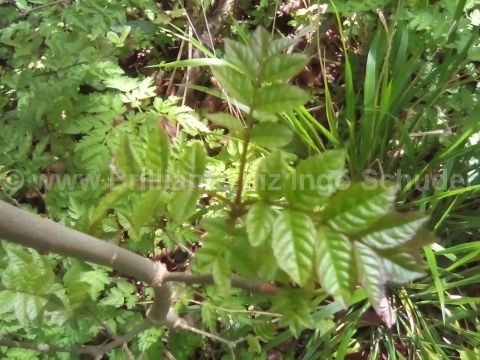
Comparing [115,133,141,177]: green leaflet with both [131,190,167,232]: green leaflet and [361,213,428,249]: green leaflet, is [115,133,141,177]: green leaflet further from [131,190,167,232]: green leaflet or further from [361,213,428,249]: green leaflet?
[361,213,428,249]: green leaflet

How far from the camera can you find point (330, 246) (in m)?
0.57

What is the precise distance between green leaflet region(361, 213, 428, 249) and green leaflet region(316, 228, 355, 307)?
27 mm

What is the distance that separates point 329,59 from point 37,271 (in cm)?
154

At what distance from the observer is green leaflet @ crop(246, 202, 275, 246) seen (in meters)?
0.59

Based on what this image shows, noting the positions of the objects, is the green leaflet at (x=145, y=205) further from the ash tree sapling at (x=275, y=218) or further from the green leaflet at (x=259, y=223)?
the green leaflet at (x=259, y=223)

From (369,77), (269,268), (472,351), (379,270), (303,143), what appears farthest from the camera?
(303,143)

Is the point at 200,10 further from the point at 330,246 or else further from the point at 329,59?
the point at 330,246

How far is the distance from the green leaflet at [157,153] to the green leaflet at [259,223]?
0.42 feet

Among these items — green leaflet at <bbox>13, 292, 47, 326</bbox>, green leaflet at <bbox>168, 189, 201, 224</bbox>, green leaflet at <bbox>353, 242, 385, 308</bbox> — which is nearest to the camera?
green leaflet at <bbox>353, 242, 385, 308</bbox>

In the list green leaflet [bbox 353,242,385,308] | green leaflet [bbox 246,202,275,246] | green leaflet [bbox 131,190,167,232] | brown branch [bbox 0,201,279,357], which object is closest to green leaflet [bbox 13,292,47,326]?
brown branch [bbox 0,201,279,357]

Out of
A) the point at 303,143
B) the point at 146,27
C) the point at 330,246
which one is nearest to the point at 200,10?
the point at 146,27

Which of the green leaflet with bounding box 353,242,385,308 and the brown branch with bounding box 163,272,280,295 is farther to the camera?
the brown branch with bounding box 163,272,280,295

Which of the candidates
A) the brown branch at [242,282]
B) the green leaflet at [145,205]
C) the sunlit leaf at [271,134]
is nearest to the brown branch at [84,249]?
the brown branch at [242,282]

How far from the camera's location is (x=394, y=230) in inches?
21.9
